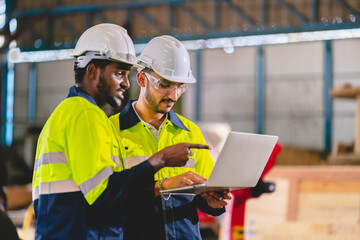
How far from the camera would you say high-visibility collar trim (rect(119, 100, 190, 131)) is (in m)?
3.25

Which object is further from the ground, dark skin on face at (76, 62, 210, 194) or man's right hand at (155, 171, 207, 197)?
dark skin on face at (76, 62, 210, 194)

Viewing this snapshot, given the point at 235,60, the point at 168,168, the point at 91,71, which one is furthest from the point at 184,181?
the point at 235,60

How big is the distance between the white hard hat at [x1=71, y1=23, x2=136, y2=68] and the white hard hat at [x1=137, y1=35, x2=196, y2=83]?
0.78 ft

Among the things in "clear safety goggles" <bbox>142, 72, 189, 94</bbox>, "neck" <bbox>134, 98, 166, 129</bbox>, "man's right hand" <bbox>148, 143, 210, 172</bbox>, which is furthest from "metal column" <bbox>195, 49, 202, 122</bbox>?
"man's right hand" <bbox>148, 143, 210, 172</bbox>

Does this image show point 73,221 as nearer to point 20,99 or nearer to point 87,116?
point 87,116

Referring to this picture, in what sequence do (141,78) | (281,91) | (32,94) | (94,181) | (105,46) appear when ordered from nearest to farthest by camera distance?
(94,181), (105,46), (141,78), (281,91), (32,94)

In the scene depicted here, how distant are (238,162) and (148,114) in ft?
2.76

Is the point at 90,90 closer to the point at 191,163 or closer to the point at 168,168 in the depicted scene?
the point at 168,168

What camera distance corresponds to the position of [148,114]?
338 centimetres

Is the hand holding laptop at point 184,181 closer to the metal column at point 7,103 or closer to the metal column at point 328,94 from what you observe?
the metal column at point 7,103

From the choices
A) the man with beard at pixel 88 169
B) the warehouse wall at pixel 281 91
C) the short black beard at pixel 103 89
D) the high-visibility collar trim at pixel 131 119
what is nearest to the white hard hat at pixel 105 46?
the man with beard at pixel 88 169

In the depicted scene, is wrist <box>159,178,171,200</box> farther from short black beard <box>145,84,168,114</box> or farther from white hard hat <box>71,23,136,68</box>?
white hard hat <box>71,23,136,68</box>

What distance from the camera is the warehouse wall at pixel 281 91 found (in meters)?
19.4

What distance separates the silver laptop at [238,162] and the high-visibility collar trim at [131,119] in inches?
22.2
